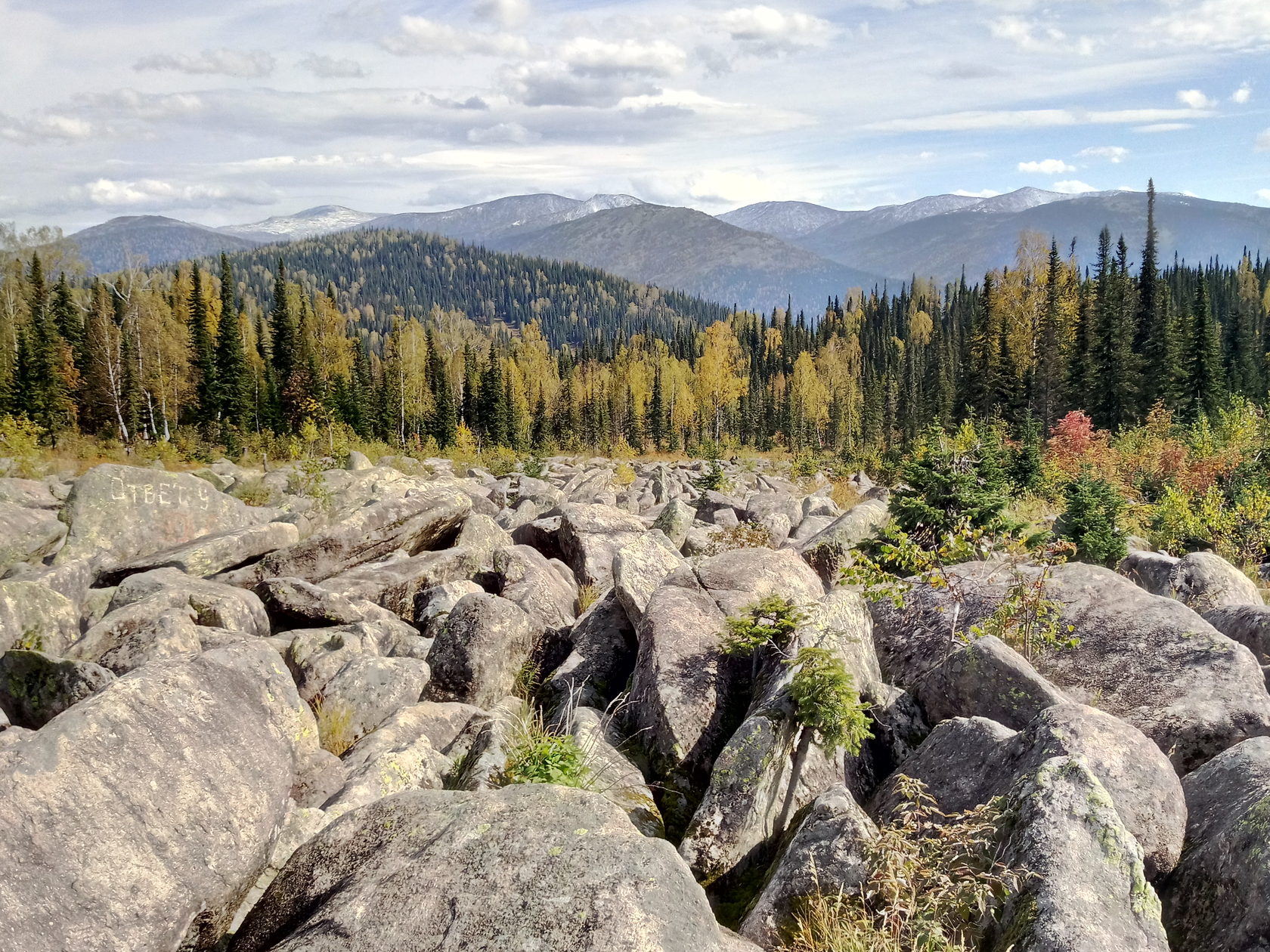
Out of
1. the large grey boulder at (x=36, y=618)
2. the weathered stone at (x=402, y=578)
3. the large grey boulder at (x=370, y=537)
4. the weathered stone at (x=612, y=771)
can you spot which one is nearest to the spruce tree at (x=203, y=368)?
the large grey boulder at (x=370, y=537)

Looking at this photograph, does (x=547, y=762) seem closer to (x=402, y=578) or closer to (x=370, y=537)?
(x=402, y=578)

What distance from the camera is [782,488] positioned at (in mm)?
43094

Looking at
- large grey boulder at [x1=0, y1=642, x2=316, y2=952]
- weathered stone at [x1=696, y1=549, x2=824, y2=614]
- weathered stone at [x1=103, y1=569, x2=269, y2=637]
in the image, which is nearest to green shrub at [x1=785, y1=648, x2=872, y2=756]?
weathered stone at [x1=696, y1=549, x2=824, y2=614]

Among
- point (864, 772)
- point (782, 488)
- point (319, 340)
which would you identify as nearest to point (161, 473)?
point (864, 772)

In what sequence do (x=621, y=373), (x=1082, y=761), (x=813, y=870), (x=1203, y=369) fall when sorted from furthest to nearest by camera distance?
(x=621, y=373) < (x=1203, y=369) < (x=813, y=870) < (x=1082, y=761)

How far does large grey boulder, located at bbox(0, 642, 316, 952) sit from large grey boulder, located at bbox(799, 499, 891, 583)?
10.1 m

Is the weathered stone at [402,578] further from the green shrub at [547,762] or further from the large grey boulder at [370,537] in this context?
the green shrub at [547,762]

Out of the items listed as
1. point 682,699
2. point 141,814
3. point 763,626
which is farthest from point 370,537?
point 141,814

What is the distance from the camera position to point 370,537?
15.3 m

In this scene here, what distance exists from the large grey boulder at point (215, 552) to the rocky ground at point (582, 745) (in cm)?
7

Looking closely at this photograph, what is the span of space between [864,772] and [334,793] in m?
4.91

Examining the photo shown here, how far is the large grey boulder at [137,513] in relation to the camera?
1450 centimetres

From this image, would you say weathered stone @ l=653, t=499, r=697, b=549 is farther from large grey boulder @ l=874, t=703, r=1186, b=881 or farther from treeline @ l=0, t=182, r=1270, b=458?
treeline @ l=0, t=182, r=1270, b=458

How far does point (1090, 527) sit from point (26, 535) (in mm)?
19678
